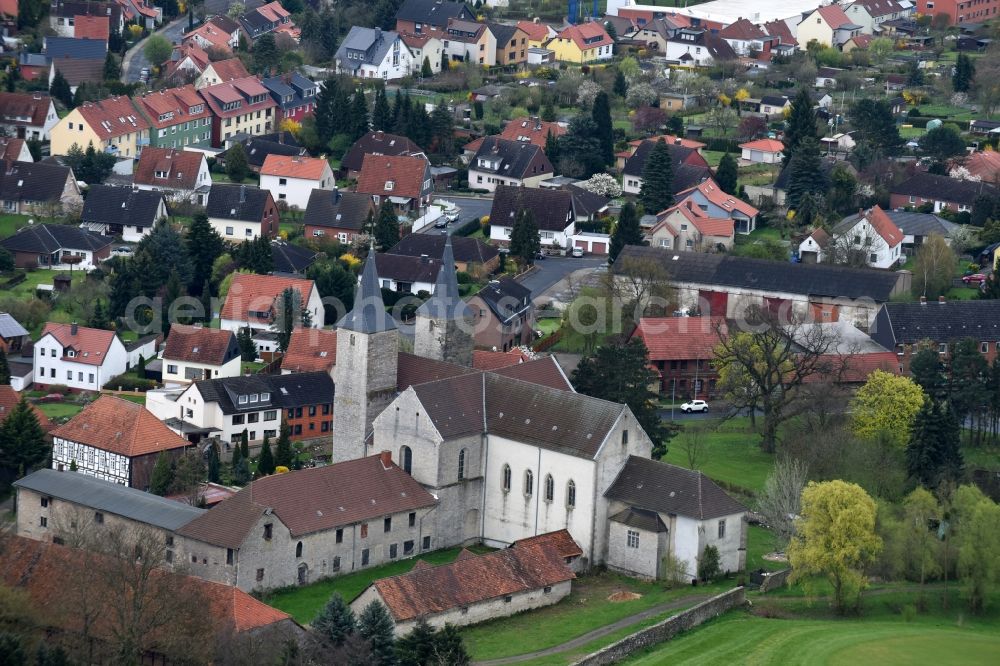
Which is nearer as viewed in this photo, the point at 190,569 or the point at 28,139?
the point at 190,569

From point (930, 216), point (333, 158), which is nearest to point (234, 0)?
point (333, 158)

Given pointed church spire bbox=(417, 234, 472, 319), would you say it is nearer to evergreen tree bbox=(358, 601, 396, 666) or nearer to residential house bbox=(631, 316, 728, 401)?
residential house bbox=(631, 316, 728, 401)

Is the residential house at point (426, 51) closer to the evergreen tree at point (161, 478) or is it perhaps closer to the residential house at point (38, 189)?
the residential house at point (38, 189)

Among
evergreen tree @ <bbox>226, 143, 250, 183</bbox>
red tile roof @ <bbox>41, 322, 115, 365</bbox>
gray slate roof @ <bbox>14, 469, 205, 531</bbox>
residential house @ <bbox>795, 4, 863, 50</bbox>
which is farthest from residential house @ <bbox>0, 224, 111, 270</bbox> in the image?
residential house @ <bbox>795, 4, 863, 50</bbox>

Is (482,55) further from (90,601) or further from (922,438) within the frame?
(90,601)

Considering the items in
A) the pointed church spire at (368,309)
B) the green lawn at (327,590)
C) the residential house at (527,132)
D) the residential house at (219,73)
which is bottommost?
the green lawn at (327,590)

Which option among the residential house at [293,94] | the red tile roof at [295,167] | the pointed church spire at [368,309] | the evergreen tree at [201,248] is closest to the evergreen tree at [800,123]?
the red tile roof at [295,167]
